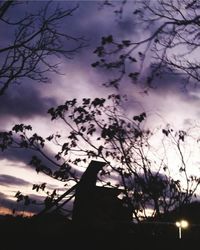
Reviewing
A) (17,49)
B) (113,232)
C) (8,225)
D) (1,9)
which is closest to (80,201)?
(113,232)

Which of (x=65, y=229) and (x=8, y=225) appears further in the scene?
(x=8, y=225)

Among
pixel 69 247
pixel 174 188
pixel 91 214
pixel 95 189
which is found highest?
pixel 174 188

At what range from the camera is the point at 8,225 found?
774 cm

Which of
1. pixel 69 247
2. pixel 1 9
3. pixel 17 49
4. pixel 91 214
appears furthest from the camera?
pixel 17 49

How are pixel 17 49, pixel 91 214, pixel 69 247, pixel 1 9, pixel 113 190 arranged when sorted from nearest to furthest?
1. pixel 69 247
2. pixel 91 214
3. pixel 113 190
4. pixel 1 9
5. pixel 17 49

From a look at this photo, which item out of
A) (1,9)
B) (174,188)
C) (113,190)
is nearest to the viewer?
(113,190)

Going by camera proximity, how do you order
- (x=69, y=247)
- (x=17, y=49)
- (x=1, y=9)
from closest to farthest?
1. (x=69, y=247)
2. (x=1, y=9)
3. (x=17, y=49)

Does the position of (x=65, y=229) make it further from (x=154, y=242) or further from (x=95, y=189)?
(x=154, y=242)

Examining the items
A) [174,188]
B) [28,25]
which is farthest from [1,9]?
[174,188]

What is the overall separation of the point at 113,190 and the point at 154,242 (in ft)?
6.83

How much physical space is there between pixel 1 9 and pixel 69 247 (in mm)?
6907

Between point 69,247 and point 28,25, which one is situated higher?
point 28,25

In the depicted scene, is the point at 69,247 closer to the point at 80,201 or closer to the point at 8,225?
the point at 80,201

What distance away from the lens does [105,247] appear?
23.4 feet
